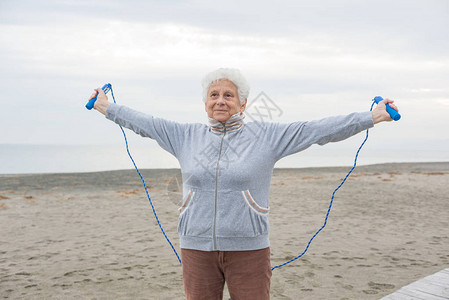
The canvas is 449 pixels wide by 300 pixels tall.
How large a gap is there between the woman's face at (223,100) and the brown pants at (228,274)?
28.6 inches

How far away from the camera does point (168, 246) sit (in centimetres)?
660

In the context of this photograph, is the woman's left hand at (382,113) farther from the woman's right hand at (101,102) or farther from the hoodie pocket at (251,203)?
the woman's right hand at (101,102)

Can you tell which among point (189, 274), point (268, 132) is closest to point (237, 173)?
point (268, 132)

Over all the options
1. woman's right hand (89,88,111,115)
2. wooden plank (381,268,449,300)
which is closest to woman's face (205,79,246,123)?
woman's right hand (89,88,111,115)

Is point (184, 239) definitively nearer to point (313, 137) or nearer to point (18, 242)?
point (313, 137)

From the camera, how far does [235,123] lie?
85.9 inches

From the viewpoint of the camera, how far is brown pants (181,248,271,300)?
2.05 metres

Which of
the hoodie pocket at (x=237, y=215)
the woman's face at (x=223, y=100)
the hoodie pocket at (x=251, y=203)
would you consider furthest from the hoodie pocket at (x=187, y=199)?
the woman's face at (x=223, y=100)

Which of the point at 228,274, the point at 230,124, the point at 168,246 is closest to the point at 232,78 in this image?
the point at 230,124

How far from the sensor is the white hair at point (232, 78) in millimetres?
2135

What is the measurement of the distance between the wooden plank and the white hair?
A: 7.51 ft

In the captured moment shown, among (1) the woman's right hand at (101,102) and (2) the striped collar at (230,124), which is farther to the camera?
(1) the woman's right hand at (101,102)

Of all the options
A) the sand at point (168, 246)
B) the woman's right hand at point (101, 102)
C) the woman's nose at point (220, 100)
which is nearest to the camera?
the woman's nose at point (220, 100)

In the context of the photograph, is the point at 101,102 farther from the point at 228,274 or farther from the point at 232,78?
the point at 228,274
